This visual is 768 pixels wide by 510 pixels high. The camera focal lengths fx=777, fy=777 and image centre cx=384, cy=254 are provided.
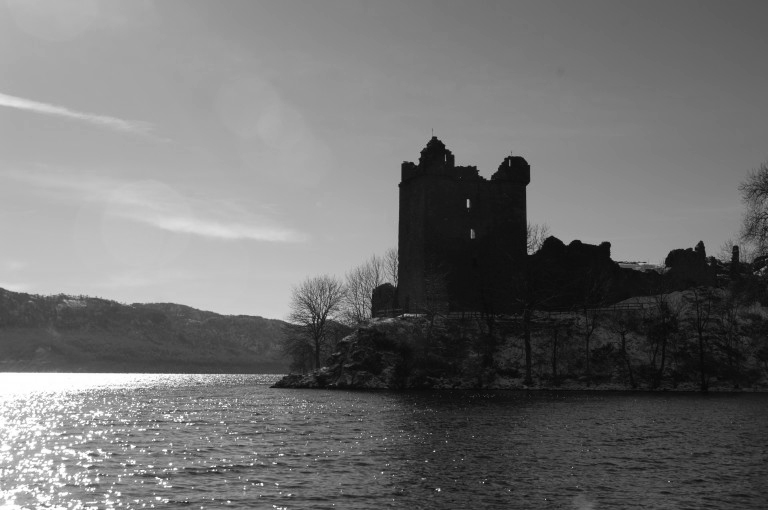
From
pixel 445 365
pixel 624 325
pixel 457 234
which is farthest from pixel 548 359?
pixel 457 234

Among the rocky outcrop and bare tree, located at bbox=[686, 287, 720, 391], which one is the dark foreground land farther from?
bare tree, located at bbox=[686, 287, 720, 391]

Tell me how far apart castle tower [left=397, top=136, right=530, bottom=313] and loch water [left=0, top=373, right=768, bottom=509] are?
35361mm

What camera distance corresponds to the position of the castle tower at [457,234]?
8250cm

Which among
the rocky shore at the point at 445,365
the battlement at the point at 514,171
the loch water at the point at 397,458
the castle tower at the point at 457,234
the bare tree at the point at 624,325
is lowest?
the loch water at the point at 397,458

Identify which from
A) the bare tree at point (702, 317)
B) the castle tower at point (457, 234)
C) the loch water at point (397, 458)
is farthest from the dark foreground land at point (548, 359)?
the loch water at point (397, 458)

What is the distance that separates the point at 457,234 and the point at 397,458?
57.5 m

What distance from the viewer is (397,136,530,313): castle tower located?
82500 millimetres

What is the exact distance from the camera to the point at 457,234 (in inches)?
3295

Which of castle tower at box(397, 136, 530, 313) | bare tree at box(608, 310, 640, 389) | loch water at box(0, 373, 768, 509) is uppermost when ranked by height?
castle tower at box(397, 136, 530, 313)

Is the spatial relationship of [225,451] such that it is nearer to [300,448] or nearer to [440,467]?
[300,448]

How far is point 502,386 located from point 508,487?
50284 millimetres

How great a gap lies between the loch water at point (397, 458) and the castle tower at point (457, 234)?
35.4 meters

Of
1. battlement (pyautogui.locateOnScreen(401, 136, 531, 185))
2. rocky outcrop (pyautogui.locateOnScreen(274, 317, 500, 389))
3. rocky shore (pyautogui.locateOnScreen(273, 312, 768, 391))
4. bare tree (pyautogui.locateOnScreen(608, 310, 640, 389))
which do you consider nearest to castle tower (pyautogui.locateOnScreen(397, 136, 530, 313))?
battlement (pyautogui.locateOnScreen(401, 136, 531, 185))

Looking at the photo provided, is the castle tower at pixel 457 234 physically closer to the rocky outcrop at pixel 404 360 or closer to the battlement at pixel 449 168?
the battlement at pixel 449 168
